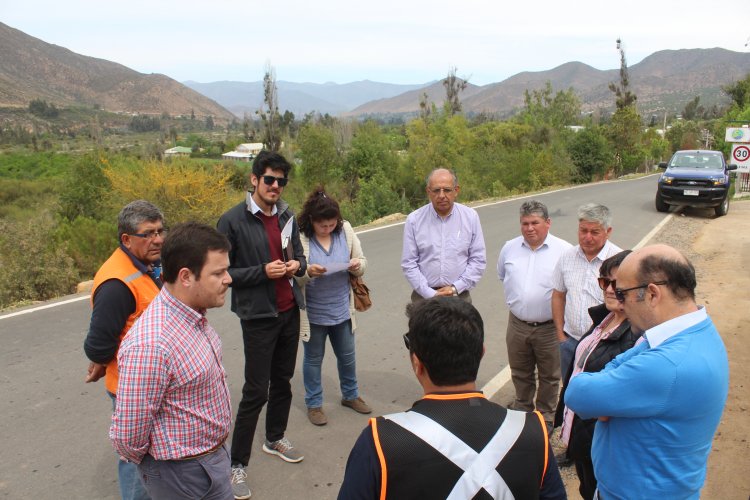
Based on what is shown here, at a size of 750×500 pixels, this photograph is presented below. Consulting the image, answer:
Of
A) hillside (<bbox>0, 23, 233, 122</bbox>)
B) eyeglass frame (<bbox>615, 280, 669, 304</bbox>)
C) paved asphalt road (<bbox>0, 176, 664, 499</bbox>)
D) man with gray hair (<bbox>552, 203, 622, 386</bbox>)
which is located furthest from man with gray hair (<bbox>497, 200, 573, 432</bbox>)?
hillside (<bbox>0, 23, 233, 122</bbox>)

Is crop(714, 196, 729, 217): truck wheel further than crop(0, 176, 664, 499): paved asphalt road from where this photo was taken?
Yes

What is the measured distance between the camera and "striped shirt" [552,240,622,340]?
3.65 m

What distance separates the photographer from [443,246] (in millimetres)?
4359

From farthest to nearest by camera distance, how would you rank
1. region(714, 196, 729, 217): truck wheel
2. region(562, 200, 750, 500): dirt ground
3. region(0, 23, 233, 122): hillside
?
1. region(0, 23, 233, 122): hillside
2. region(714, 196, 729, 217): truck wheel
3. region(562, 200, 750, 500): dirt ground

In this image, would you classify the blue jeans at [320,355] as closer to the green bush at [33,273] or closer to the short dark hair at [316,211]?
the short dark hair at [316,211]

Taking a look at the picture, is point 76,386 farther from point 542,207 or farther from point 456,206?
point 542,207

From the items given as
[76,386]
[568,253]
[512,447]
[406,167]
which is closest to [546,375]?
[568,253]

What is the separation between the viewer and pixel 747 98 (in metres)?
40.2

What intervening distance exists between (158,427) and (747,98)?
4900cm

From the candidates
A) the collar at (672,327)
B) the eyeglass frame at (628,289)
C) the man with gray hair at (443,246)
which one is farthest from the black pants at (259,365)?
the collar at (672,327)

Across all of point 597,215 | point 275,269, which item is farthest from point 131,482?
point 597,215

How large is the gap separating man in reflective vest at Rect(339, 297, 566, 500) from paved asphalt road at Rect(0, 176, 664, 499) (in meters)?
2.25

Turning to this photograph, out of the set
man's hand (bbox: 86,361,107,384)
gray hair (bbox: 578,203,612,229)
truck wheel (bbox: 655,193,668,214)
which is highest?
gray hair (bbox: 578,203,612,229)

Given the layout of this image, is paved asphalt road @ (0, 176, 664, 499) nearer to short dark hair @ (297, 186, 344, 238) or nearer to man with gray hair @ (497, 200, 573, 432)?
man with gray hair @ (497, 200, 573, 432)
